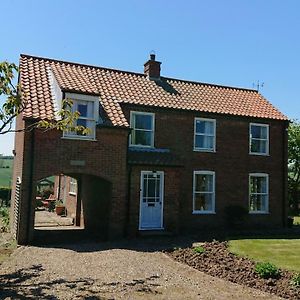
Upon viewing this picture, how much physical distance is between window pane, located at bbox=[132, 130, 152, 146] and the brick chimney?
4.34 metres

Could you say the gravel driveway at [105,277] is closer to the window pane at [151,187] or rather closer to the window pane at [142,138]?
the window pane at [151,187]

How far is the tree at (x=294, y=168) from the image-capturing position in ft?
113

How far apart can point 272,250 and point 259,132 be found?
30.7 ft

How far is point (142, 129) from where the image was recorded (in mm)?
20312

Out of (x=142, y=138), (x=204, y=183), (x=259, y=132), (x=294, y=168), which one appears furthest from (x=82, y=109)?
(x=294, y=168)

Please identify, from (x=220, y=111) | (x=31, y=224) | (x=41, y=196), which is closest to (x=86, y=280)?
(x=31, y=224)

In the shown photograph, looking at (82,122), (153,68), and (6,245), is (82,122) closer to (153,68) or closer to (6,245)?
(6,245)

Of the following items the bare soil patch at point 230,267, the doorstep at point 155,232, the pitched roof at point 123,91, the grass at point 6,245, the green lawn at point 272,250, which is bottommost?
the grass at point 6,245

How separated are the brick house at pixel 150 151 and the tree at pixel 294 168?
11956mm

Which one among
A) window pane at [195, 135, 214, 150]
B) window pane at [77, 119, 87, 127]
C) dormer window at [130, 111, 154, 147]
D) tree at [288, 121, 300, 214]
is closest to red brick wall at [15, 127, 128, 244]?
window pane at [77, 119, 87, 127]

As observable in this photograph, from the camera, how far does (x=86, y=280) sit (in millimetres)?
10711

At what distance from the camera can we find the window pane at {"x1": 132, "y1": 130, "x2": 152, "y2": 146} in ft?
66.3

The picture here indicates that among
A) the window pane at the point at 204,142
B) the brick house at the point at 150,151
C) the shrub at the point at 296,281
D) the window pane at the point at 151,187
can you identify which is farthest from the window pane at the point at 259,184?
the shrub at the point at 296,281

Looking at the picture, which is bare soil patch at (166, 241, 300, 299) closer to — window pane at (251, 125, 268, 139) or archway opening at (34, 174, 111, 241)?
archway opening at (34, 174, 111, 241)
